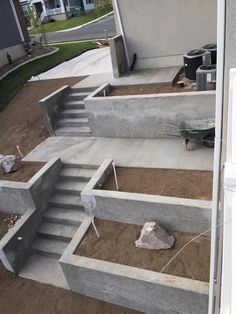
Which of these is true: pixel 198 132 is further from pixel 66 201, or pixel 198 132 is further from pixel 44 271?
pixel 44 271

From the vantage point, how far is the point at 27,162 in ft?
32.9

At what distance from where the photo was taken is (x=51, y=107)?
1143cm

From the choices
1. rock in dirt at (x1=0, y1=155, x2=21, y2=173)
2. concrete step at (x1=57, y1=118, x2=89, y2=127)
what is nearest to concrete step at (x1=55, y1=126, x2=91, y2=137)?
concrete step at (x1=57, y1=118, x2=89, y2=127)

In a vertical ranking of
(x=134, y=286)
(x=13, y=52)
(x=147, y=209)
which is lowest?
(x=134, y=286)

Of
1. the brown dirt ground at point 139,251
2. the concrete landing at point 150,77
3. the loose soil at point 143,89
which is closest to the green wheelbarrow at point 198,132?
the loose soil at point 143,89

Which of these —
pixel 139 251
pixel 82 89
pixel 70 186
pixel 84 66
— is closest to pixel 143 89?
pixel 82 89

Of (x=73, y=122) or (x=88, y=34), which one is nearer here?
(x=73, y=122)

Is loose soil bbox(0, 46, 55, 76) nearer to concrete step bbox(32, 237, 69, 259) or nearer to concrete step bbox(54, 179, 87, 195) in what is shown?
concrete step bbox(54, 179, 87, 195)

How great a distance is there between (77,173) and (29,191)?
155 centimetres

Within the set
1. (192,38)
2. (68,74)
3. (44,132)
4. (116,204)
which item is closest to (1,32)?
(68,74)

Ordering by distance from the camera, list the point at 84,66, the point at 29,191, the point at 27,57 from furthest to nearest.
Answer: the point at 27,57, the point at 84,66, the point at 29,191

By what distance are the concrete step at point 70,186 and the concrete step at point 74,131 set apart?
2.56 metres

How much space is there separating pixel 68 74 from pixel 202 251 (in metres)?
13.1

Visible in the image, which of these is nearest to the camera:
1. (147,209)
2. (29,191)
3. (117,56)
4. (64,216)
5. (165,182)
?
(147,209)
